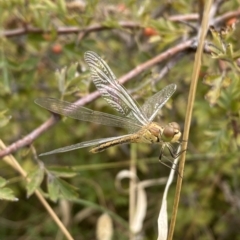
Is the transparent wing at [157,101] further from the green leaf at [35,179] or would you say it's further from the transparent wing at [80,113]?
the green leaf at [35,179]

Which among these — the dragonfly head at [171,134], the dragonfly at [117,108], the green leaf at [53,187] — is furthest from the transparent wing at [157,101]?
the green leaf at [53,187]

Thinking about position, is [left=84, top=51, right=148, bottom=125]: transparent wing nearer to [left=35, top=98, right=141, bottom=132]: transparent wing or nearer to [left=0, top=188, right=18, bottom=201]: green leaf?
[left=35, top=98, right=141, bottom=132]: transparent wing

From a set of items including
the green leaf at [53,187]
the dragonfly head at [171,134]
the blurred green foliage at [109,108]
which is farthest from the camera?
the blurred green foliage at [109,108]

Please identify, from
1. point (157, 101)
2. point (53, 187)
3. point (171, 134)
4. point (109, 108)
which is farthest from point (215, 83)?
point (109, 108)

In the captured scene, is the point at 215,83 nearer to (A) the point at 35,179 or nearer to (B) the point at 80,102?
(B) the point at 80,102

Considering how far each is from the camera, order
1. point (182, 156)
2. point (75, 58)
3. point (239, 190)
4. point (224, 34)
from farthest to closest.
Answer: point (239, 190)
point (75, 58)
point (224, 34)
point (182, 156)

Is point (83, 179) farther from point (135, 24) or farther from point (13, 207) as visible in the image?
point (135, 24)

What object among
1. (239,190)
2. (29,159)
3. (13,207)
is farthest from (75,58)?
(13,207)
